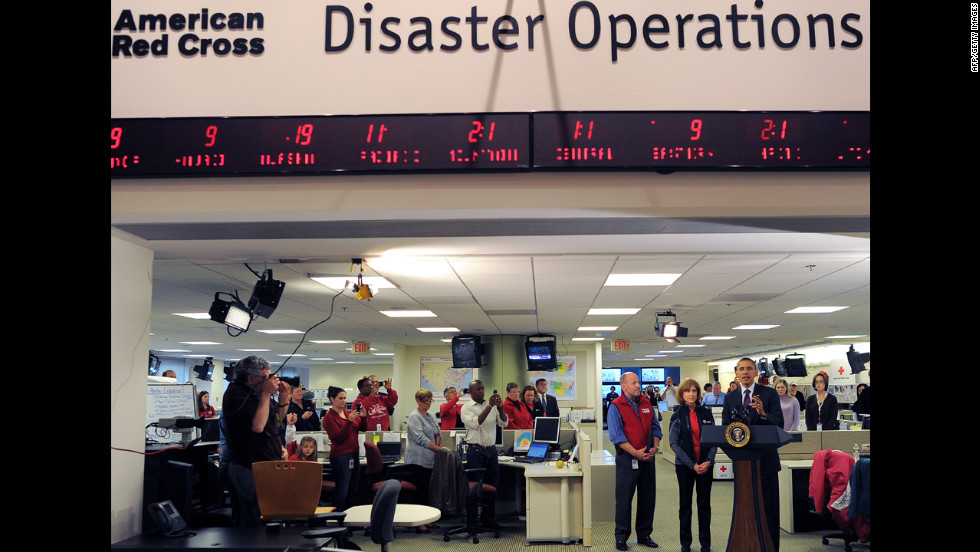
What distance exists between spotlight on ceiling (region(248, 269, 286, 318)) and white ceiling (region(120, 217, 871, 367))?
0.21 m

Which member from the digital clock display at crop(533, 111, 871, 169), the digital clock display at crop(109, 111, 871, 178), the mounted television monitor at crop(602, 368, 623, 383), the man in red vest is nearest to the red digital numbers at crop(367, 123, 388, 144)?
the digital clock display at crop(109, 111, 871, 178)

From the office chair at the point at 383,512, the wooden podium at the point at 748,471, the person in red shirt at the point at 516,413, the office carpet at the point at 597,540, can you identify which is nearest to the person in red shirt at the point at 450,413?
the person in red shirt at the point at 516,413

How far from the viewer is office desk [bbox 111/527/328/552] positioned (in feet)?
12.0

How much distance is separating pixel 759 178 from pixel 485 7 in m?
1.65

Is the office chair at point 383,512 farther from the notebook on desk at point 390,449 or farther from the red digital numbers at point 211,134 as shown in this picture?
the notebook on desk at point 390,449

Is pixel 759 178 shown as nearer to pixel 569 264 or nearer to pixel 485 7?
pixel 485 7

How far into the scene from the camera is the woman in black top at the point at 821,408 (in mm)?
8938

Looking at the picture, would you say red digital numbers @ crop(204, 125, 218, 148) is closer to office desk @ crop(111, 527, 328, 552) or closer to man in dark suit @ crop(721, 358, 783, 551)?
office desk @ crop(111, 527, 328, 552)

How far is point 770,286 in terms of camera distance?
7.73 meters

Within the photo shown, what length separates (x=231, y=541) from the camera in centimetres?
377

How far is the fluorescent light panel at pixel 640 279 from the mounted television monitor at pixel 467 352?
5.94 meters
